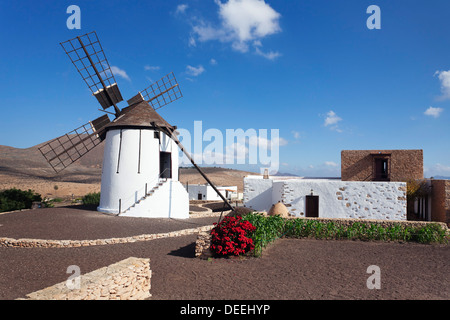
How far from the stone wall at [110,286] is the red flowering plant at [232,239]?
277 cm

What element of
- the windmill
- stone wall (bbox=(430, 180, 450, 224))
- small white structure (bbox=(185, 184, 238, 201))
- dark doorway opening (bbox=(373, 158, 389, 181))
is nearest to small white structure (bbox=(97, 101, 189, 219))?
the windmill

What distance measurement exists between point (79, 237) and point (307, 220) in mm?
8511

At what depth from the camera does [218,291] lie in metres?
5.88

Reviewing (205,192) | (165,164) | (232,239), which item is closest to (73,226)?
(232,239)

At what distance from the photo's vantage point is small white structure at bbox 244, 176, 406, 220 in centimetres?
1598

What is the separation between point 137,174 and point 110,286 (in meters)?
12.9

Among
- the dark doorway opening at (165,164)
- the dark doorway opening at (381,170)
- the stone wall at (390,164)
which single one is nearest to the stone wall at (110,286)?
the dark doorway opening at (165,164)

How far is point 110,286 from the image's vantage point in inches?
190

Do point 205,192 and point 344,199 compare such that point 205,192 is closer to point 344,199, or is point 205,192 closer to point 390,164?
point 344,199

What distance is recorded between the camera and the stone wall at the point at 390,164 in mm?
19391

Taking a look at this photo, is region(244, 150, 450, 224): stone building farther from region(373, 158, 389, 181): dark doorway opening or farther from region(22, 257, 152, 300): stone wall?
region(22, 257, 152, 300): stone wall

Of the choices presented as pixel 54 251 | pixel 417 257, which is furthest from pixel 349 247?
pixel 54 251

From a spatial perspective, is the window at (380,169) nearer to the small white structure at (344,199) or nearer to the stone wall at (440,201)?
the stone wall at (440,201)

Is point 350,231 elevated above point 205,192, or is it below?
below
